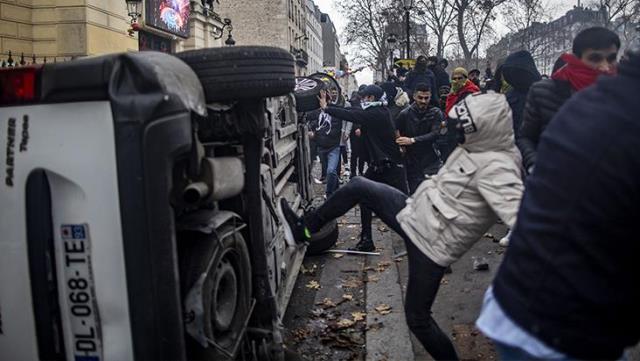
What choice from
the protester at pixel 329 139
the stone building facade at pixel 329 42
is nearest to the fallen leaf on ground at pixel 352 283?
the protester at pixel 329 139

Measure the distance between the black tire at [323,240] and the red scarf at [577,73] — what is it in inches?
134

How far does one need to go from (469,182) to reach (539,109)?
139cm

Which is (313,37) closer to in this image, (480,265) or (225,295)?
(480,265)

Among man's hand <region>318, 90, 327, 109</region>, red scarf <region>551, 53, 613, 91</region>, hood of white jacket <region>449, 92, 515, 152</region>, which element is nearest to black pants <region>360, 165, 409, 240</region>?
man's hand <region>318, 90, 327, 109</region>

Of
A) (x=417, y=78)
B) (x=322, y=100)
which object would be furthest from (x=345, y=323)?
(x=417, y=78)

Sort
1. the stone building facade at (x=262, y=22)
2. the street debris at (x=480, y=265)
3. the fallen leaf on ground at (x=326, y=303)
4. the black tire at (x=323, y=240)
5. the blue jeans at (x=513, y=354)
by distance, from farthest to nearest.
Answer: the stone building facade at (x=262, y=22) → the black tire at (x=323, y=240) → the street debris at (x=480, y=265) → the fallen leaf on ground at (x=326, y=303) → the blue jeans at (x=513, y=354)

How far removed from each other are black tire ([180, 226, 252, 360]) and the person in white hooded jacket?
1041mm

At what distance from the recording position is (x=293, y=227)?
4.51m

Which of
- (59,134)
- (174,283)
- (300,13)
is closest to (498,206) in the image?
(174,283)

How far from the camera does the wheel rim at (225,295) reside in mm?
2973

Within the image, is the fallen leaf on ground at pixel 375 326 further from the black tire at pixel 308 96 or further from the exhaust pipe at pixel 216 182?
the black tire at pixel 308 96

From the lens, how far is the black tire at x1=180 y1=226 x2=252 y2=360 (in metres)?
2.81

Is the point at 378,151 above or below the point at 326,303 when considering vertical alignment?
above

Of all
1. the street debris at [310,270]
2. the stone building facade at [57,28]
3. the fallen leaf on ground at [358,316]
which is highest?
the stone building facade at [57,28]
